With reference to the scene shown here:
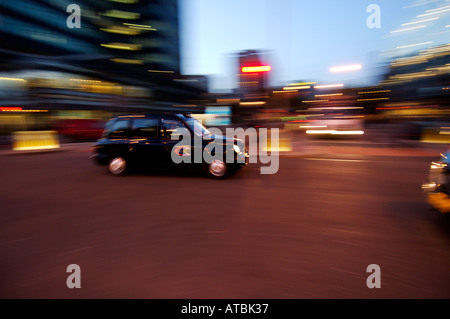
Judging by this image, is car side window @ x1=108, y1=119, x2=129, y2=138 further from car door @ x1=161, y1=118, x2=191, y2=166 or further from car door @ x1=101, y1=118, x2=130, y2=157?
car door @ x1=161, y1=118, x2=191, y2=166

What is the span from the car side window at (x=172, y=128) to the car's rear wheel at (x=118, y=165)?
151 cm

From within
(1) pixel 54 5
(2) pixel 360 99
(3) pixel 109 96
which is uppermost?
(1) pixel 54 5

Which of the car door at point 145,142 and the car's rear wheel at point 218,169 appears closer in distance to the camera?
the car's rear wheel at point 218,169

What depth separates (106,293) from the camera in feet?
7.82

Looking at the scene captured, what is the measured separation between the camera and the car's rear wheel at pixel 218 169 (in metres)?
6.88

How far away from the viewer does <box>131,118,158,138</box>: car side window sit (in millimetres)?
7188

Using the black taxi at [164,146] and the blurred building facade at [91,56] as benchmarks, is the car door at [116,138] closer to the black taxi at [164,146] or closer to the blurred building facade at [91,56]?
the black taxi at [164,146]

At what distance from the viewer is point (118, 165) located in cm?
745

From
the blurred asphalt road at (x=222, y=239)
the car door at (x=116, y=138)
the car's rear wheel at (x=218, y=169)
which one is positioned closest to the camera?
the blurred asphalt road at (x=222, y=239)

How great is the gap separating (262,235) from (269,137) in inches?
374

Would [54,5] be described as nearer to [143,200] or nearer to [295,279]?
[143,200]

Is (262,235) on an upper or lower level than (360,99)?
lower

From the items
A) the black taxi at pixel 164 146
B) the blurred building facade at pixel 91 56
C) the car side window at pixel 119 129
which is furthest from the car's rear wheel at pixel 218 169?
the blurred building facade at pixel 91 56
